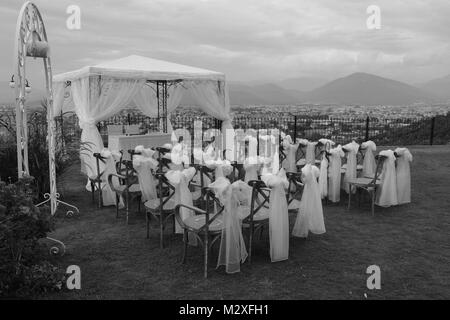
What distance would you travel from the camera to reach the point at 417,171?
10.1 metres

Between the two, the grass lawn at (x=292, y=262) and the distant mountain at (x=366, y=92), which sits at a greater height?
the distant mountain at (x=366, y=92)

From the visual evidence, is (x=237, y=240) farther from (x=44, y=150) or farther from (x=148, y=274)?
(x=44, y=150)

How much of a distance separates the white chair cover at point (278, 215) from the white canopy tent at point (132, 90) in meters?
5.23

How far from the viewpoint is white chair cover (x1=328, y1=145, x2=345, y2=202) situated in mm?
7066

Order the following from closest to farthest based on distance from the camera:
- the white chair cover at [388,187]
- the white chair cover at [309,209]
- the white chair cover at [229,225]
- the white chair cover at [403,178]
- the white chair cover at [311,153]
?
the white chair cover at [229,225] → the white chair cover at [309,209] → the white chair cover at [388,187] → the white chair cover at [403,178] → the white chair cover at [311,153]

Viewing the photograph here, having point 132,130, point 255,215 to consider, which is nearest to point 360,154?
point 255,215

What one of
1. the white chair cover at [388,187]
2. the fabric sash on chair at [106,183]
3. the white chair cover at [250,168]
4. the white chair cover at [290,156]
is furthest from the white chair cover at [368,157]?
the fabric sash on chair at [106,183]

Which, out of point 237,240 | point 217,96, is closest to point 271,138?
point 217,96

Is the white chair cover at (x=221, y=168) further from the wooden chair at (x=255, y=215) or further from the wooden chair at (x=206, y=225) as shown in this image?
the wooden chair at (x=206, y=225)

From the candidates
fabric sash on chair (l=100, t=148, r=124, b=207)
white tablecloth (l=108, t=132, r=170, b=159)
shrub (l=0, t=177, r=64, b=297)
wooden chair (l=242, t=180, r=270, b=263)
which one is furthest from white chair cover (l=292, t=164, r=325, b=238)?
white tablecloth (l=108, t=132, r=170, b=159)

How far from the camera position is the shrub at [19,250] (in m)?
3.62

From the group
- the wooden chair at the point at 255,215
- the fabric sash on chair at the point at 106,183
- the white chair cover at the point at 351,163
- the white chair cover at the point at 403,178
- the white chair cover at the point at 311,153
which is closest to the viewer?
the wooden chair at the point at 255,215

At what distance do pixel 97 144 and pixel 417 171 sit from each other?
7915 mm

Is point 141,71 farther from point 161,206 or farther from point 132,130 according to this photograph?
point 161,206
